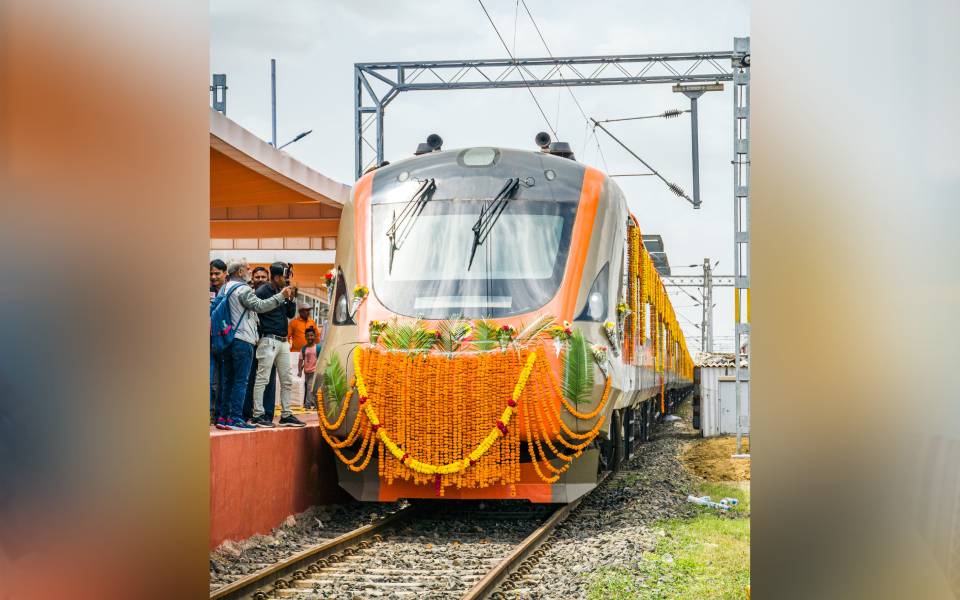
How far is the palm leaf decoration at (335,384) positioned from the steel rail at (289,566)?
109cm

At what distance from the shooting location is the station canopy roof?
11953 millimetres

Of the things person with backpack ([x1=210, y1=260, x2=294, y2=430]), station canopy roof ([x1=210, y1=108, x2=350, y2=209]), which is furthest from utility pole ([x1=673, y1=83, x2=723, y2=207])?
person with backpack ([x1=210, y1=260, x2=294, y2=430])

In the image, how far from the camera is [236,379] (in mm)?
8961

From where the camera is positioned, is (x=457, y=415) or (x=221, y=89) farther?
(x=221, y=89)

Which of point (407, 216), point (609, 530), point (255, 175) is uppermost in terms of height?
point (255, 175)

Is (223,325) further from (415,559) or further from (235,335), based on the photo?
(415,559)

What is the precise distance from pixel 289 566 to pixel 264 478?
1.67m

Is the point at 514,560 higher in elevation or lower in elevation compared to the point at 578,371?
lower

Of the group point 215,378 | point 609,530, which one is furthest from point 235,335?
point 609,530

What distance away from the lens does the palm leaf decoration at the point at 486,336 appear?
28.4ft

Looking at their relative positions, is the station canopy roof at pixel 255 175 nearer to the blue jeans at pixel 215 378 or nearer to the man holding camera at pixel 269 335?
the man holding camera at pixel 269 335

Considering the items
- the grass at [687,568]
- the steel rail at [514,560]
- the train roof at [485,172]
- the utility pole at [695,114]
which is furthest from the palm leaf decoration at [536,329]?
the utility pole at [695,114]
